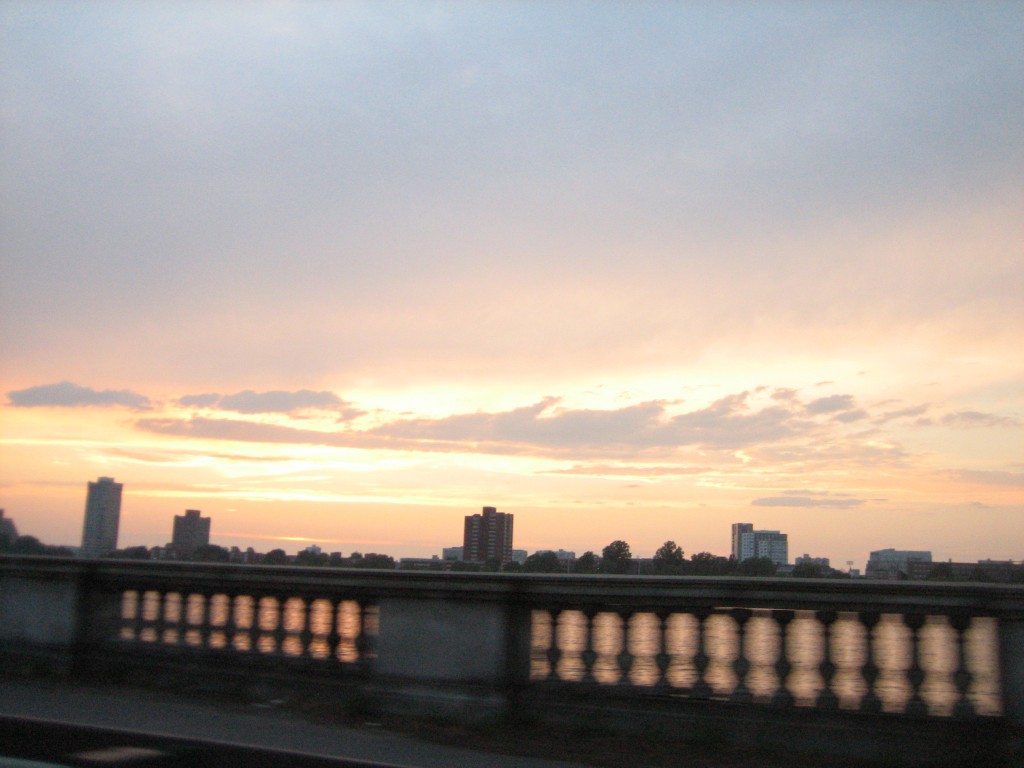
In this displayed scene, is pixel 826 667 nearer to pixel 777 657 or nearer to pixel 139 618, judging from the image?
pixel 777 657

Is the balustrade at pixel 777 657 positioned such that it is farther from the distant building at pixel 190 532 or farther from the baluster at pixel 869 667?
the distant building at pixel 190 532

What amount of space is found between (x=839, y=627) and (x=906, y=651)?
47 centimetres

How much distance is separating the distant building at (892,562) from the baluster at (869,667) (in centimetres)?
67

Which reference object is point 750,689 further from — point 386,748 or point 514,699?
point 386,748

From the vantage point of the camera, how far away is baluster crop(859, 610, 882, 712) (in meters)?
6.57

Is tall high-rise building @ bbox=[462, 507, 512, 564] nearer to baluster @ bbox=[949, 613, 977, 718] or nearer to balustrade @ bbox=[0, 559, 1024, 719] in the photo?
balustrade @ bbox=[0, 559, 1024, 719]

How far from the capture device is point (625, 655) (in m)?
7.32

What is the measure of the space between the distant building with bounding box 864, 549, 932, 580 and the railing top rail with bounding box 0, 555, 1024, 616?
27.3 inches

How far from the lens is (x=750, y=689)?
6887mm

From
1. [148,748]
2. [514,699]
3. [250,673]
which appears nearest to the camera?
[148,748]

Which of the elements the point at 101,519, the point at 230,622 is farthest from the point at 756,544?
the point at 101,519

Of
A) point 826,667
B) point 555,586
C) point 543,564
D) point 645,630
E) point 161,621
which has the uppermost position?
point 543,564

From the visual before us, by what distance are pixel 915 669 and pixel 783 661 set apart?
0.89 m

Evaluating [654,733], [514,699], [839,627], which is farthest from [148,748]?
[839,627]
